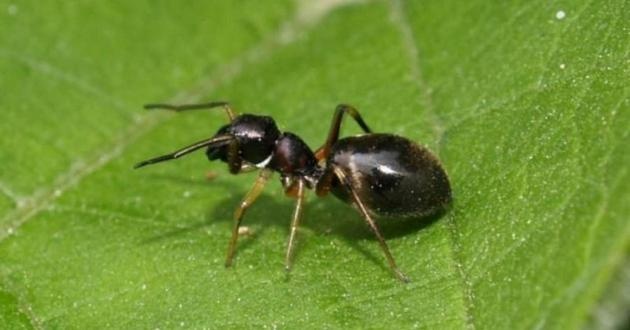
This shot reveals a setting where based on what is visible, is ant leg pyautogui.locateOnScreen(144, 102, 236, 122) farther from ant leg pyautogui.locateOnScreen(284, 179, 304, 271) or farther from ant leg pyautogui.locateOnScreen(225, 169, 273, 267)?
ant leg pyautogui.locateOnScreen(284, 179, 304, 271)

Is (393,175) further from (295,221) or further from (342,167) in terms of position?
(295,221)

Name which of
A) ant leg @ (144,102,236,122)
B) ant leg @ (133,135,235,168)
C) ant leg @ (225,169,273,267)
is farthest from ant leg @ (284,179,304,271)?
ant leg @ (144,102,236,122)

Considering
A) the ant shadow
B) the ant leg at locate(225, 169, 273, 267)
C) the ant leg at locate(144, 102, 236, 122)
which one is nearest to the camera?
the ant leg at locate(225, 169, 273, 267)

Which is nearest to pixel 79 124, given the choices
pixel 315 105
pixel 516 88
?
pixel 315 105

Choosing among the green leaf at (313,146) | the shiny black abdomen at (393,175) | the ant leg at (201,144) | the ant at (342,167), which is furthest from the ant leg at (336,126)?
the ant leg at (201,144)

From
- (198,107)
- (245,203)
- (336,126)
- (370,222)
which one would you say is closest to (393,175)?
(370,222)

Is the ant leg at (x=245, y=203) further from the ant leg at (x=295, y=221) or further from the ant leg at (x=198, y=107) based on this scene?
the ant leg at (x=198, y=107)
